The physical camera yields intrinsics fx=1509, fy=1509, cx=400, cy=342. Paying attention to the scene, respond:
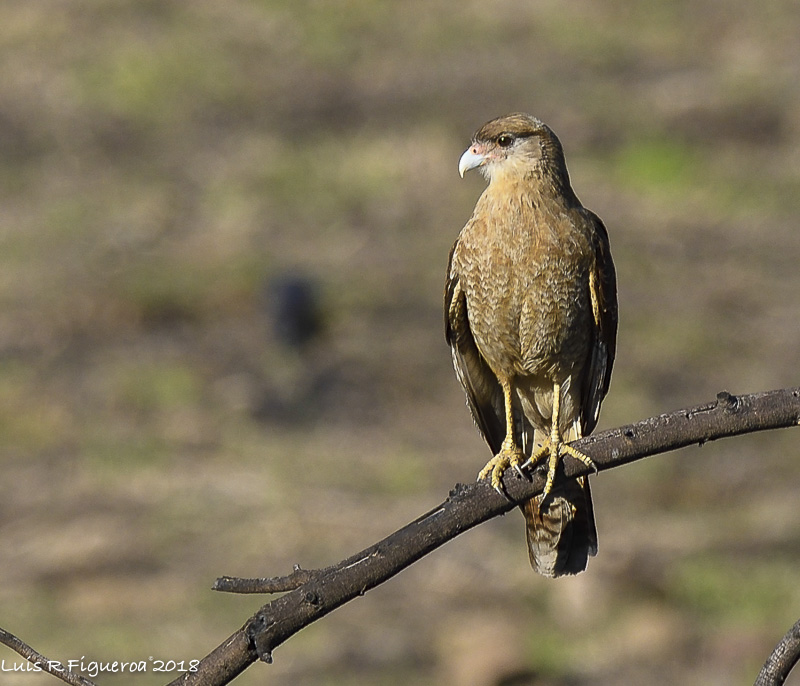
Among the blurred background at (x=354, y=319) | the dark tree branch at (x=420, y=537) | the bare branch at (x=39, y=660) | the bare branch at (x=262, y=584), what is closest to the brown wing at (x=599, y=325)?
the dark tree branch at (x=420, y=537)

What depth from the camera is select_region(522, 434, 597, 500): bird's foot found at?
4207 mm

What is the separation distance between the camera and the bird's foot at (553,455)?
4.21 metres

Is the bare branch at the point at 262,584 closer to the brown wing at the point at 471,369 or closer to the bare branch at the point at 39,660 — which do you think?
the bare branch at the point at 39,660

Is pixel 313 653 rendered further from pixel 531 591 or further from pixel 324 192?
pixel 324 192

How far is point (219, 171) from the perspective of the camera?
562 inches

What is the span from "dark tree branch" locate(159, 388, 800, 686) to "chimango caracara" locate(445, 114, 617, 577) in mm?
579

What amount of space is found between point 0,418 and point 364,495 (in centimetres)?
281

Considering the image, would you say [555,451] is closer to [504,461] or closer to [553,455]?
[553,455]

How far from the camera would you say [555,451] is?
4730 mm

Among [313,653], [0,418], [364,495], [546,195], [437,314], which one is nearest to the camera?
[546,195]

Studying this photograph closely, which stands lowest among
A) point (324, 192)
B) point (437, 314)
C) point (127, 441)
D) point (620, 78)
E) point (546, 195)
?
point (546, 195)

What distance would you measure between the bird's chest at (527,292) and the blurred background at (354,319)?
3.45 meters

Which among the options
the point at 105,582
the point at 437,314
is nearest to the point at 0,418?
the point at 105,582

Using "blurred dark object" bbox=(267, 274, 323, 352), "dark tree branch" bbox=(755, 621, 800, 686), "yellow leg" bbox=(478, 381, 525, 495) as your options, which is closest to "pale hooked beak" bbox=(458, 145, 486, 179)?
"yellow leg" bbox=(478, 381, 525, 495)
